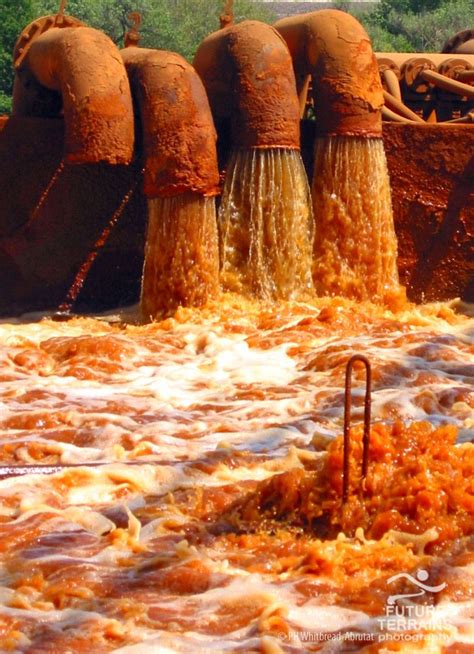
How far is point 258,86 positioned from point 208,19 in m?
28.3

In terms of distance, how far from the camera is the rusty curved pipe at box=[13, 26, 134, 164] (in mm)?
7082

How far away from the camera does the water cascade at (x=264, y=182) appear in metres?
7.57

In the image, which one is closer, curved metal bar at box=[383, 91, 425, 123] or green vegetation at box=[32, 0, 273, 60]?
curved metal bar at box=[383, 91, 425, 123]

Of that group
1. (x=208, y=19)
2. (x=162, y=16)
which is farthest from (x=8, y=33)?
→ (x=208, y=19)

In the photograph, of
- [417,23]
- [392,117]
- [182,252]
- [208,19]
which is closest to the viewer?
[182,252]

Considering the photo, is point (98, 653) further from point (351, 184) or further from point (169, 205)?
point (351, 184)

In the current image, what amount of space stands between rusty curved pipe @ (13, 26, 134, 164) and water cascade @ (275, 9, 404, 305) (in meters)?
1.34

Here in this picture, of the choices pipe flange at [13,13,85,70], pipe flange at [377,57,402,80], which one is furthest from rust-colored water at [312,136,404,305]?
pipe flange at [13,13,85,70]

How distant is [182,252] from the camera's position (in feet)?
24.2

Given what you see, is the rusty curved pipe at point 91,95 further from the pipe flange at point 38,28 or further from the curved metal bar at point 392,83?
the curved metal bar at point 392,83

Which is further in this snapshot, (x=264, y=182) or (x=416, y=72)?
(x=416, y=72)

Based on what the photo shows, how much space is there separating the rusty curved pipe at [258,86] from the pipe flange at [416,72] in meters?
1.51

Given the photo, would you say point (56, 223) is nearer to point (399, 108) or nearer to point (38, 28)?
point (38, 28)

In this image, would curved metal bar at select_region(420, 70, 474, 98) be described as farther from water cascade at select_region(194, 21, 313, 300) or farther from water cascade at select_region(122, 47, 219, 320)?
water cascade at select_region(122, 47, 219, 320)
